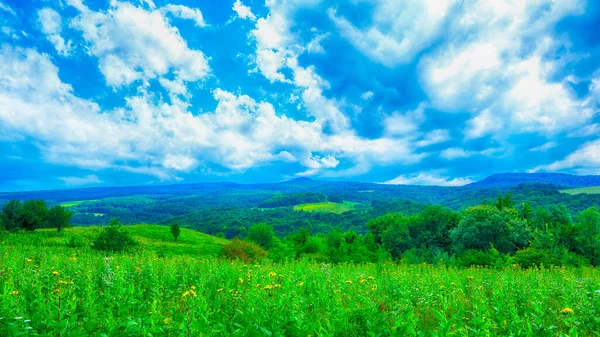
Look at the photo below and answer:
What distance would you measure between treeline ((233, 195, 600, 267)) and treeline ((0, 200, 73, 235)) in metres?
28.0

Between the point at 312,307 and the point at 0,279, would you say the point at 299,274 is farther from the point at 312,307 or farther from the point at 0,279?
the point at 0,279

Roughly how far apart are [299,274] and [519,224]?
196 ft

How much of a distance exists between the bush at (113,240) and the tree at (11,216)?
2702 centimetres

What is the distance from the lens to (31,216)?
48375 mm

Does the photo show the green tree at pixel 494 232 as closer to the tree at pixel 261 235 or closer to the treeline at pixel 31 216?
the tree at pixel 261 235

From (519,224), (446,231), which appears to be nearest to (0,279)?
(519,224)

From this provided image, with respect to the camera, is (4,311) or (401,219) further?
(401,219)

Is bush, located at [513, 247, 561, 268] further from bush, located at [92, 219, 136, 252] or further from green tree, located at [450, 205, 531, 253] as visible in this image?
bush, located at [92, 219, 136, 252]

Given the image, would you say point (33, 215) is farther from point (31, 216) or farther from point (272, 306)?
point (272, 306)

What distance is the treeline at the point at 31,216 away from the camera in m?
47.0

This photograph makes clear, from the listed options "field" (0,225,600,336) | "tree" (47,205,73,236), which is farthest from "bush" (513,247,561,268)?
"tree" (47,205,73,236)

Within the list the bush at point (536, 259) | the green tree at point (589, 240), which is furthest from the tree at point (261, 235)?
the bush at point (536, 259)

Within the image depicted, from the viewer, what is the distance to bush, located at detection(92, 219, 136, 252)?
28.8 metres

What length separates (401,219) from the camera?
270ft
